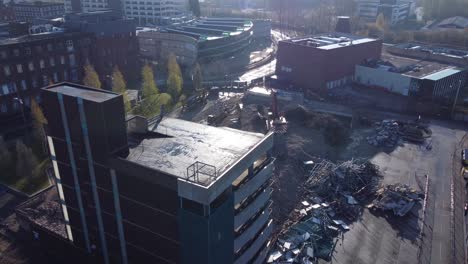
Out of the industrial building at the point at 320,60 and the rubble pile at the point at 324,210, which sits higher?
the industrial building at the point at 320,60

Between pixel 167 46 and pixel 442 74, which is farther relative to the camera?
pixel 167 46

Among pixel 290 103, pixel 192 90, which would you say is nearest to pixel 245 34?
pixel 192 90

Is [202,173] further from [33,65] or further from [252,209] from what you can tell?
[33,65]

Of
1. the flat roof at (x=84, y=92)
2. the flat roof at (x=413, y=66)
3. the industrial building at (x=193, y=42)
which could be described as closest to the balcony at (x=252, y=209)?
the flat roof at (x=84, y=92)

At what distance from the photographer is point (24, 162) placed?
1481 inches

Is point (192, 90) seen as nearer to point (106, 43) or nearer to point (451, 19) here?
point (106, 43)

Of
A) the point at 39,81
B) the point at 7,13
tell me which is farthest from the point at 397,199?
the point at 7,13

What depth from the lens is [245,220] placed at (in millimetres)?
23344

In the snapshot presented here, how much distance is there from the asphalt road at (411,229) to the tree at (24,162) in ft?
99.1

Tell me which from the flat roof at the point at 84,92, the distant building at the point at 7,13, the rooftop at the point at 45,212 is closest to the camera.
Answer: the flat roof at the point at 84,92

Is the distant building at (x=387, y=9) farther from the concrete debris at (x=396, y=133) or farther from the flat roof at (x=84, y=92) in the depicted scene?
the flat roof at (x=84, y=92)

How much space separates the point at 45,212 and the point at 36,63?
97.9 feet

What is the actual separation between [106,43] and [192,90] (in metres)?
16.6

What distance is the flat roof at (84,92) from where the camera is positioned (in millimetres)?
22375
